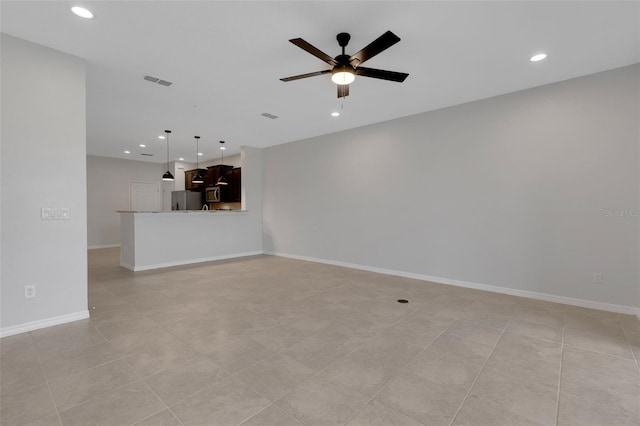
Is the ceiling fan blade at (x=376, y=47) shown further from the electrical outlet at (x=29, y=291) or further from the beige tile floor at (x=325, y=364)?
the electrical outlet at (x=29, y=291)

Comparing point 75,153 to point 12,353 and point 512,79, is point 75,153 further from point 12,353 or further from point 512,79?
point 512,79

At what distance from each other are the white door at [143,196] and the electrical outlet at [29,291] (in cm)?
731

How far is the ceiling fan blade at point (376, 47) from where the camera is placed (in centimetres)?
220

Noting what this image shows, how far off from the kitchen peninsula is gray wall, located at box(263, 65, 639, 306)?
229 centimetres

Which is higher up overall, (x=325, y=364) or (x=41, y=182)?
(x=41, y=182)

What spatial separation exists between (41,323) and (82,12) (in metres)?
3.02

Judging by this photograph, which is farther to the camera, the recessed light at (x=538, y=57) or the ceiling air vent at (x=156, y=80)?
the ceiling air vent at (x=156, y=80)

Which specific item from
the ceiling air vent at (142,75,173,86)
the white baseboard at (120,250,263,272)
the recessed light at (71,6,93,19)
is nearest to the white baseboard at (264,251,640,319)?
the white baseboard at (120,250,263,272)

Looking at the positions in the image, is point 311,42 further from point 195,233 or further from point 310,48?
point 195,233

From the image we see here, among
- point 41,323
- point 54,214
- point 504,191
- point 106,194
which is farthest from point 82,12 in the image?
point 106,194

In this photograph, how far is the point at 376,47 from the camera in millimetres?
2348

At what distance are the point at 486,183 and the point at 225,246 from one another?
5.78 meters

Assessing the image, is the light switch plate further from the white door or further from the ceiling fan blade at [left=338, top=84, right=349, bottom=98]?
the white door

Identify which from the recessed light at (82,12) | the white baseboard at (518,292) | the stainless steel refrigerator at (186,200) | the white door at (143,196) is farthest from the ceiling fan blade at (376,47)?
the white door at (143,196)
